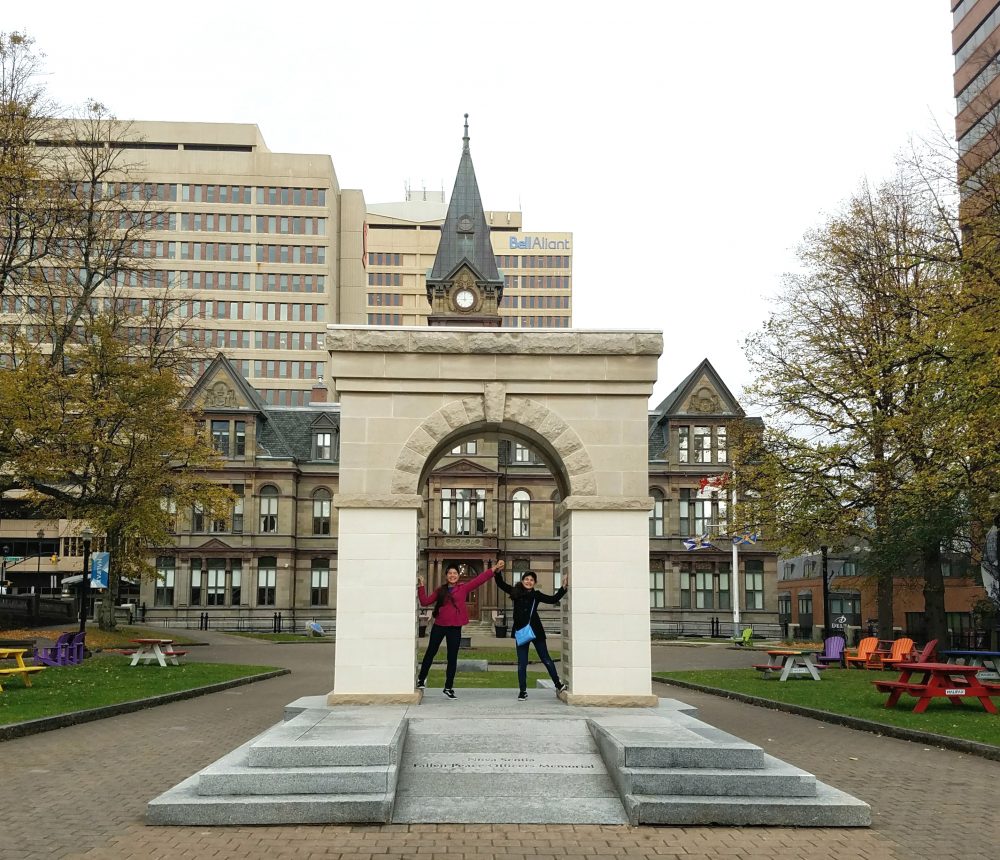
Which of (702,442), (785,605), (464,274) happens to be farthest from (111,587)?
(785,605)

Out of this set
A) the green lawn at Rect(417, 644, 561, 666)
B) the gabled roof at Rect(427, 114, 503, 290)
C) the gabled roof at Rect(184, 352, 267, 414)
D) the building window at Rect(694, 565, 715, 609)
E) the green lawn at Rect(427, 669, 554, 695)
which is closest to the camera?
the green lawn at Rect(427, 669, 554, 695)

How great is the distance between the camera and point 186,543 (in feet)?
186

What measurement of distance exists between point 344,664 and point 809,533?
63.5 ft

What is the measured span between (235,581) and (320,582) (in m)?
4.72

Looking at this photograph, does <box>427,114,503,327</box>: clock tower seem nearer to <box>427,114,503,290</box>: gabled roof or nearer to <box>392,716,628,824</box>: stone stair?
<box>427,114,503,290</box>: gabled roof

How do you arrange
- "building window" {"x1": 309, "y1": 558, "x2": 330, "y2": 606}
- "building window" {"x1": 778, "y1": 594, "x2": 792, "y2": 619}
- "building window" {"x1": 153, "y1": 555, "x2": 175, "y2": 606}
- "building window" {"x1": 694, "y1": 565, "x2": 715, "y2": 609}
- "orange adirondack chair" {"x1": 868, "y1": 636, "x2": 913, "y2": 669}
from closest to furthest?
"orange adirondack chair" {"x1": 868, "y1": 636, "x2": 913, "y2": 669} < "building window" {"x1": 153, "y1": 555, "x2": 175, "y2": 606} < "building window" {"x1": 694, "y1": 565, "x2": 715, "y2": 609} < "building window" {"x1": 309, "y1": 558, "x2": 330, "y2": 606} < "building window" {"x1": 778, "y1": 594, "x2": 792, "y2": 619}

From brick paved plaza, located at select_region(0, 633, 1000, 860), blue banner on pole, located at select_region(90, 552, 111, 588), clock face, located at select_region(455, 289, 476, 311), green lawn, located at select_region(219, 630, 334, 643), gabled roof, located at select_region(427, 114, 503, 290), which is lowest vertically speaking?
green lawn, located at select_region(219, 630, 334, 643)


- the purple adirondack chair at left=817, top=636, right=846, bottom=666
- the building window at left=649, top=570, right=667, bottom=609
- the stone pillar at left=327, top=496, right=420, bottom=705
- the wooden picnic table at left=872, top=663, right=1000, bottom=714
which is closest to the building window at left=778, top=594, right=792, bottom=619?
the building window at left=649, top=570, right=667, bottom=609

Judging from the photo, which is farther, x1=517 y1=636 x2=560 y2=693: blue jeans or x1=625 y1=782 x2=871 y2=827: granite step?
x1=517 y1=636 x2=560 y2=693: blue jeans

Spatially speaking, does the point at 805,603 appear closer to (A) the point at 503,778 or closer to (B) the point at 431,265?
(A) the point at 503,778

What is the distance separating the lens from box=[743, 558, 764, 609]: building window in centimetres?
5756

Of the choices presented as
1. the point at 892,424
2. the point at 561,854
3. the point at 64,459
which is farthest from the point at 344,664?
the point at 64,459

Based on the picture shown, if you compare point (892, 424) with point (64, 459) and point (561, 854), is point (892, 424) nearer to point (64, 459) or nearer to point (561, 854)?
point (561, 854)

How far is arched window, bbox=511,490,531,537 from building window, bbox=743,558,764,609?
40.7 feet
